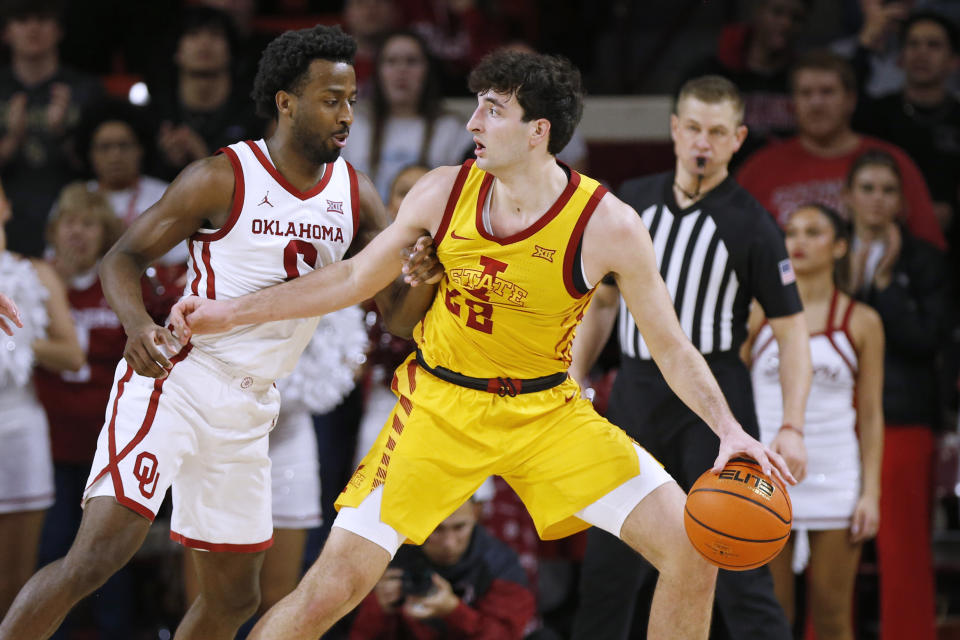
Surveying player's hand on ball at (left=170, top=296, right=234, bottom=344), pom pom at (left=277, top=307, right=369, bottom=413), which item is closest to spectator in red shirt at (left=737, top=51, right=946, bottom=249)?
pom pom at (left=277, top=307, right=369, bottom=413)

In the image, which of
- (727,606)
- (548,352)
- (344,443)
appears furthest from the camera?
(344,443)

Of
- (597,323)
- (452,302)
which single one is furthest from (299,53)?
(597,323)

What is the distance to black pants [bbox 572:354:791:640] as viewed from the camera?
4336 mm

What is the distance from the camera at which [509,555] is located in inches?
214

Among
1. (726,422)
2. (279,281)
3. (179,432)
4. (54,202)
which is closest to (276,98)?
(279,281)

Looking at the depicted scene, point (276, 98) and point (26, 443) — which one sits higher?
point (276, 98)

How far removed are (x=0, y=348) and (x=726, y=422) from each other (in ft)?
11.1

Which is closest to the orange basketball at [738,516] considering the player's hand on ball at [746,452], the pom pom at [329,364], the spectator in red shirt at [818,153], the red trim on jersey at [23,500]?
the player's hand on ball at [746,452]

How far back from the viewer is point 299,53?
4043mm

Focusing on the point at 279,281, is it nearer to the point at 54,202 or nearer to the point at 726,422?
the point at 726,422

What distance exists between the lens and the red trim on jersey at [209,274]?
4.02m

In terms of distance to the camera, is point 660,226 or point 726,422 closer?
point 726,422

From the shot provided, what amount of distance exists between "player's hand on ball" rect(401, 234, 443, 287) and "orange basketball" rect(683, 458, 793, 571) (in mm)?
1019

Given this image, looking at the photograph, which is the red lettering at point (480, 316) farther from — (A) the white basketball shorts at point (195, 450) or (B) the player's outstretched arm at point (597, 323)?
(B) the player's outstretched arm at point (597, 323)
